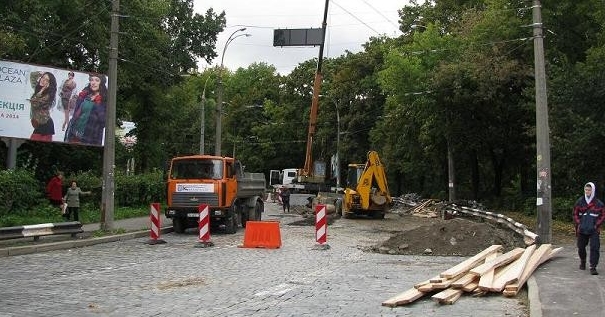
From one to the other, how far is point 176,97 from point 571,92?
28.3 m

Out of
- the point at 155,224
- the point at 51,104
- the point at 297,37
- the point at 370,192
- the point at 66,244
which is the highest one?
the point at 297,37

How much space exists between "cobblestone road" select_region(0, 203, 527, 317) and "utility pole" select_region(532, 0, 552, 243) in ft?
12.5

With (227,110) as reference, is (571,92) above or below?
below

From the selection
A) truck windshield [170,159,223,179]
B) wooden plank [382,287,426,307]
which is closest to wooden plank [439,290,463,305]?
wooden plank [382,287,426,307]

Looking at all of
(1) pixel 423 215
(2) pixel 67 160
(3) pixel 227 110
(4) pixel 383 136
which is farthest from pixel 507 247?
(3) pixel 227 110

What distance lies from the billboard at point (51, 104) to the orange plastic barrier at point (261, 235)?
8.90m

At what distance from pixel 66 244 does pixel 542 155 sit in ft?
45.6

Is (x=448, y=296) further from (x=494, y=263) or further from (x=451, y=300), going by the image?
(x=494, y=263)

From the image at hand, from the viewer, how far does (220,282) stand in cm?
1135

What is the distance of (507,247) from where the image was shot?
1728cm

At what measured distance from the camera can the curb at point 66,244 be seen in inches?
606

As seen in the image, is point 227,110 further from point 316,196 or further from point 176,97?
point 316,196

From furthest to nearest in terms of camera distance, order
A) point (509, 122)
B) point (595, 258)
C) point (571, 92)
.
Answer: point (509, 122) → point (571, 92) → point (595, 258)

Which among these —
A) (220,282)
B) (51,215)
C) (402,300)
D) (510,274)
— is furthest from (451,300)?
(51,215)
